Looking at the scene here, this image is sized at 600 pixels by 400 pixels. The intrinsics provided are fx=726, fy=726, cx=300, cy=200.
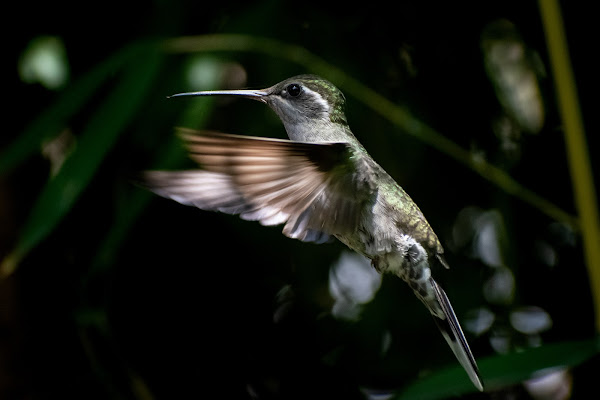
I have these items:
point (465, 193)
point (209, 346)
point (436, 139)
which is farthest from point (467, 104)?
point (209, 346)

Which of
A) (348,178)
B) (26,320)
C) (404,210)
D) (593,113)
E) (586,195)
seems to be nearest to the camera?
(348,178)

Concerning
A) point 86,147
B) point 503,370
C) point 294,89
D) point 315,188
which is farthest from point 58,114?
point 503,370

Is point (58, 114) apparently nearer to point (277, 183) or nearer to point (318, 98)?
point (318, 98)

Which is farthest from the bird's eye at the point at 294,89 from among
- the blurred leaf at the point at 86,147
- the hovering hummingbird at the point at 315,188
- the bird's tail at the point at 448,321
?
the blurred leaf at the point at 86,147

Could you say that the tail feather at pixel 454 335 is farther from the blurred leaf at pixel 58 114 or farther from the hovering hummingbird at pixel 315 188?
the blurred leaf at pixel 58 114

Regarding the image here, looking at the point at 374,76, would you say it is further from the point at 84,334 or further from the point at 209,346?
the point at 84,334

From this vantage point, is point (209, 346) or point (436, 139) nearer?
point (436, 139)
